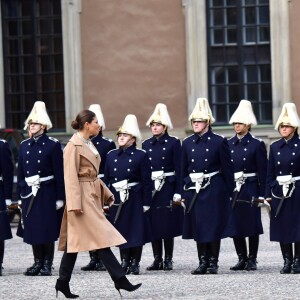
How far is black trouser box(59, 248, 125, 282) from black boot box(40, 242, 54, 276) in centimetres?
283

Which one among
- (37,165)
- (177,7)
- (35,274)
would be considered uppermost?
(177,7)

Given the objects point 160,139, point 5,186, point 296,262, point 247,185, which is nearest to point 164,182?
point 160,139

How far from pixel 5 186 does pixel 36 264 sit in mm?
1051

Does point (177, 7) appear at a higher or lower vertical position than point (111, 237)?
higher

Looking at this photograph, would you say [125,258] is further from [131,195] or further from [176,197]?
[176,197]

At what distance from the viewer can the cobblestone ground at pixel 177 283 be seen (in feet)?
50.3

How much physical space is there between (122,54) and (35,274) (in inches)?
592

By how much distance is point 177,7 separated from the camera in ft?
107

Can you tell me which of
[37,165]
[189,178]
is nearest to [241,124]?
[189,178]

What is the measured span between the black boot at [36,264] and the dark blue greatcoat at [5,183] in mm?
486

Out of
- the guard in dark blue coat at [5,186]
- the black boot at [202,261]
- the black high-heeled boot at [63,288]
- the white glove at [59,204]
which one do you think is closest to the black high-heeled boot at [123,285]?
the black high-heeled boot at [63,288]

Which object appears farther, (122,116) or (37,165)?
(122,116)

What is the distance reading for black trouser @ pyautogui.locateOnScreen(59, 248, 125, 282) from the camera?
15.2 meters

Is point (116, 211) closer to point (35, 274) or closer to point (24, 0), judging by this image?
point (35, 274)
